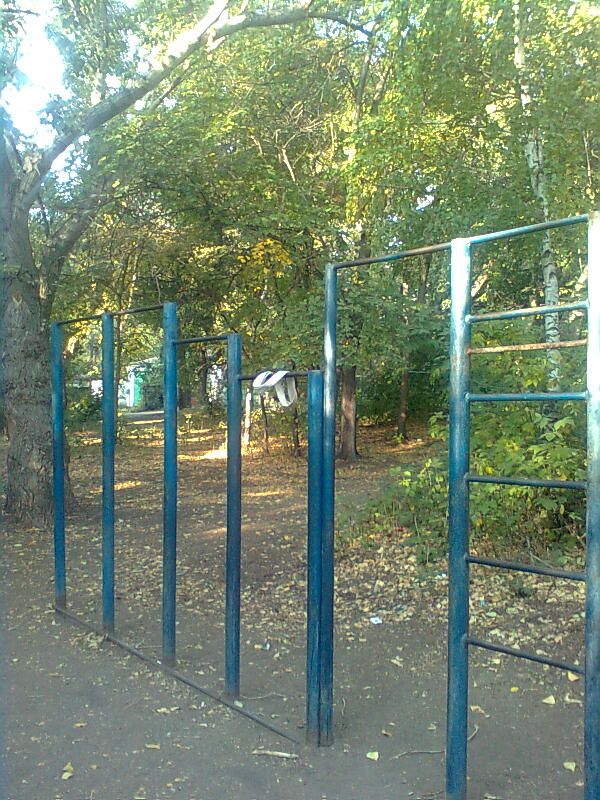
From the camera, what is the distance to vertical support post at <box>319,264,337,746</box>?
3.41m

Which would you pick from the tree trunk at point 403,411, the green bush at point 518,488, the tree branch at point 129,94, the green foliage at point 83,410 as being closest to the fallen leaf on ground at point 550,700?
the green bush at point 518,488

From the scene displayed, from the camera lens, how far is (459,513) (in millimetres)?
2811

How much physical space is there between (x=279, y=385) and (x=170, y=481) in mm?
1104

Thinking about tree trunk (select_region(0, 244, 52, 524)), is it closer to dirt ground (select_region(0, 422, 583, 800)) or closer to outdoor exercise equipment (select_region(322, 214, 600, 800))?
dirt ground (select_region(0, 422, 583, 800))

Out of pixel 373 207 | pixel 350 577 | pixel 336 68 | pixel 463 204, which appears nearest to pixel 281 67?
pixel 336 68

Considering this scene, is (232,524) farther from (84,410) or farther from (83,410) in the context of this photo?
(84,410)

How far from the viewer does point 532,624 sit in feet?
17.0

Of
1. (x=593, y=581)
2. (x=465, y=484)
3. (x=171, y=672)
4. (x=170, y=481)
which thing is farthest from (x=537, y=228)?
(x=171, y=672)

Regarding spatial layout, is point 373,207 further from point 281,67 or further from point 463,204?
point 281,67

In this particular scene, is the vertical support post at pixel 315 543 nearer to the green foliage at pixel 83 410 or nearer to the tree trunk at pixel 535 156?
the tree trunk at pixel 535 156

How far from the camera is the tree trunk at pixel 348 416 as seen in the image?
1428cm

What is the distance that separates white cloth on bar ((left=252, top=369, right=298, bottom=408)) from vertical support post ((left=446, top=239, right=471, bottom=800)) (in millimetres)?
1018

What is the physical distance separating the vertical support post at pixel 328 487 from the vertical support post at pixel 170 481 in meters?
1.24

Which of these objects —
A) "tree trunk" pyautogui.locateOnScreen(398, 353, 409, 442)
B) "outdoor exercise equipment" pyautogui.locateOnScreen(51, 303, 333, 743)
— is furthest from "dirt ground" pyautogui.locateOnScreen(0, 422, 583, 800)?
"tree trunk" pyautogui.locateOnScreen(398, 353, 409, 442)
